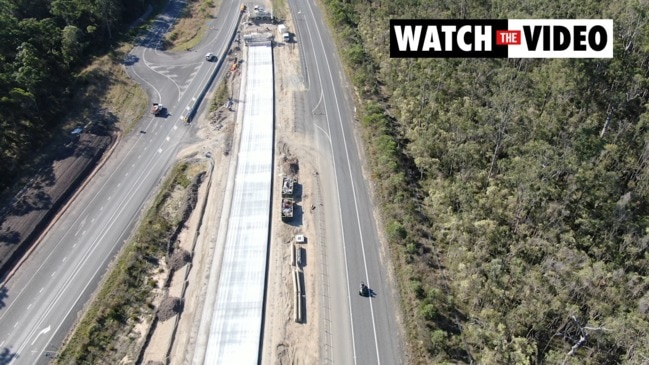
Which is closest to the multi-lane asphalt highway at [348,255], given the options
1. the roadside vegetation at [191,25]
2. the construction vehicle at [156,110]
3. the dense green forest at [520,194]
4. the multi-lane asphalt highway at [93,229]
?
the dense green forest at [520,194]

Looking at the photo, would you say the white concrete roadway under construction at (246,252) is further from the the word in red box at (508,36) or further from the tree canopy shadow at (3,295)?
the the word in red box at (508,36)

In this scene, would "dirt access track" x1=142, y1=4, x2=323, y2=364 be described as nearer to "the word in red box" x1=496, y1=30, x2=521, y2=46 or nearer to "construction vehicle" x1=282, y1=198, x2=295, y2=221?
"construction vehicle" x1=282, y1=198, x2=295, y2=221

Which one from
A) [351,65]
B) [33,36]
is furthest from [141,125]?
[351,65]

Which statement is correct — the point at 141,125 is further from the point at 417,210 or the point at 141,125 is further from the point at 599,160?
the point at 599,160

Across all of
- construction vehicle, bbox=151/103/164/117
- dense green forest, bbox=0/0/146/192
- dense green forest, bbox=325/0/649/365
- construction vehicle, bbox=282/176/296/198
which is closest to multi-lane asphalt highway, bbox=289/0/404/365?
dense green forest, bbox=325/0/649/365

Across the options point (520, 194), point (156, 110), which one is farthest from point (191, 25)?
point (520, 194)
